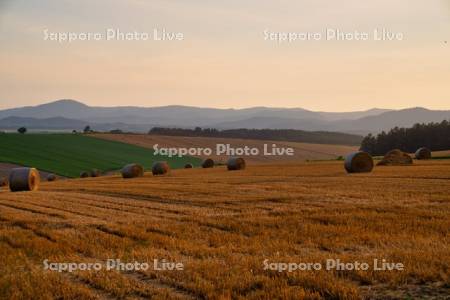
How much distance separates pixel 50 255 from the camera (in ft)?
32.0

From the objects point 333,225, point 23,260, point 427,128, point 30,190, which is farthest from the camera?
point 427,128

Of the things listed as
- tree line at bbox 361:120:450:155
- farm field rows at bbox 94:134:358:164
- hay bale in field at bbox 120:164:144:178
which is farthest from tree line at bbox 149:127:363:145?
hay bale in field at bbox 120:164:144:178

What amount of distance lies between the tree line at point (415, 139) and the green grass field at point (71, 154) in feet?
79.0

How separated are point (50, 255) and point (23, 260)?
0.47 metres

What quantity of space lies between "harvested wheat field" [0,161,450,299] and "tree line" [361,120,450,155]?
55.0 metres

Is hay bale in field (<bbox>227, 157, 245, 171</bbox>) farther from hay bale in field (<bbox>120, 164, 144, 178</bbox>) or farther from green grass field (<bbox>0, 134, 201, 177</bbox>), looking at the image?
green grass field (<bbox>0, 134, 201, 177</bbox>)

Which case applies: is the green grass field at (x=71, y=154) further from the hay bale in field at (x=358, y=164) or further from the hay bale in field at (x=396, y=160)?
the hay bale in field at (x=358, y=164)

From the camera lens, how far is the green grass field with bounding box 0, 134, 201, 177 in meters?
61.5

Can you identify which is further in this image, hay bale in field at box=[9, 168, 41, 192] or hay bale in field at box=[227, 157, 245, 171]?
hay bale in field at box=[227, 157, 245, 171]

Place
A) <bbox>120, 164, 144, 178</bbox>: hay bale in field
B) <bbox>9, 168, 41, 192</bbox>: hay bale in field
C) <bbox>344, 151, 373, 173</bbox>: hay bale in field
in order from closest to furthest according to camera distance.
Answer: <bbox>9, 168, 41, 192</bbox>: hay bale in field < <bbox>344, 151, 373, 173</bbox>: hay bale in field < <bbox>120, 164, 144, 178</bbox>: hay bale in field

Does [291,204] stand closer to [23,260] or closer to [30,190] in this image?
[23,260]

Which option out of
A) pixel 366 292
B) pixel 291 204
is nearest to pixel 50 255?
pixel 366 292

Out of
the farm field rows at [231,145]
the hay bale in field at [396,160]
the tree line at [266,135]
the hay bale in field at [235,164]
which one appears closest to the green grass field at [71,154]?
the farm field rows at [231,145]

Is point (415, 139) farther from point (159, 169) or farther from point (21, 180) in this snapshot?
point (21, 180)
